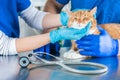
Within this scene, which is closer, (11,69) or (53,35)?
(11,69)

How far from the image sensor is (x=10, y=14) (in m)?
1.23

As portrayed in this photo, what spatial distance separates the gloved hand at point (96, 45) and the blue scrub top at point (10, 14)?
34cm

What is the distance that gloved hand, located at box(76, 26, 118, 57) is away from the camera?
3.60ft

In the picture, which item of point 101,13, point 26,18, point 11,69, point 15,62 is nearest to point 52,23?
point 26,18

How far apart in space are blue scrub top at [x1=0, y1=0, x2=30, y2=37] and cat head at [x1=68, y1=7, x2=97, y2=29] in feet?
1.04

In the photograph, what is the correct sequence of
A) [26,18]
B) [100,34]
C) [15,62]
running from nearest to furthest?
[15,62]
[100,34]
[26,18]

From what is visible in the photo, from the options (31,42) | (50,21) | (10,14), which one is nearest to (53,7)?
(50,21)

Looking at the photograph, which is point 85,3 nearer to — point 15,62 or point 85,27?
point 85,27

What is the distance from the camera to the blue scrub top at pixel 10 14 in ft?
3.85

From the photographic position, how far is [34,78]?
2.43 feet

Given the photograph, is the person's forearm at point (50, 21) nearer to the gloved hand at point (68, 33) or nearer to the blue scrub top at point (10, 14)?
the blue scrub top at point (10, 14)

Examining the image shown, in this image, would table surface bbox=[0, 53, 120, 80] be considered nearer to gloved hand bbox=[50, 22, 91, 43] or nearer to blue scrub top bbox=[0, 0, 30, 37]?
gloved hand bbox=[50, 22, 91, 43]

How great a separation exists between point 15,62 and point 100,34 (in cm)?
39

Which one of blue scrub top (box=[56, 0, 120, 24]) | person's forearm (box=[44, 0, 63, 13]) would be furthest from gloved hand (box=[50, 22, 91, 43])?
person's forearm (box=[44, 0, 63, 13])
